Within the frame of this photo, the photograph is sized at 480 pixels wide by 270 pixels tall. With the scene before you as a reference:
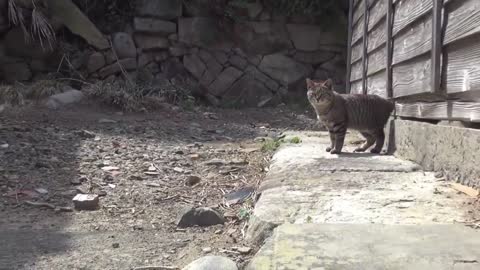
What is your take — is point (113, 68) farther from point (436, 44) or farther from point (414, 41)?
point (436, 44)

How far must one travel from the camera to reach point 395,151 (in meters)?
4.11

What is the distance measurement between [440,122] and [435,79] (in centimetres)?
28

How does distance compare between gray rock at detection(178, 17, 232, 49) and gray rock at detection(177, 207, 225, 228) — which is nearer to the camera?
gray rock at detection(177, 207, 225, 228)

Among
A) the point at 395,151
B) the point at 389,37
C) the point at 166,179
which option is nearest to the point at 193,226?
the point at 166,179

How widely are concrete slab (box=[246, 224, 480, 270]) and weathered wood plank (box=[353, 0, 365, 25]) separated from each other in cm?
507

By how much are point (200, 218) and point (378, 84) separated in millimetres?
2833

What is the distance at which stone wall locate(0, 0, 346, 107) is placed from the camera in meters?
9.46

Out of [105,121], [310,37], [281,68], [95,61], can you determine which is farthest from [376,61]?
[95,61]

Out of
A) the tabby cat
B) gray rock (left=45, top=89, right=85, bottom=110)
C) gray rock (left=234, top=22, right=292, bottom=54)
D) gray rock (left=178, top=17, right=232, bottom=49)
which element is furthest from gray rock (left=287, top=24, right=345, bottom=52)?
the tabby cat

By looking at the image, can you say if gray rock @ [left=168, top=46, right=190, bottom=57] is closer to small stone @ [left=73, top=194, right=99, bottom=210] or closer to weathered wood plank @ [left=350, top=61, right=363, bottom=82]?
weathered wood plank @ [left=350, top=61, right=363, bottom=82]

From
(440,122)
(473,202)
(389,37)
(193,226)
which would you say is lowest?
(193,226)

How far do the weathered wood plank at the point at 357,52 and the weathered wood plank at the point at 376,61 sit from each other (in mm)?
909

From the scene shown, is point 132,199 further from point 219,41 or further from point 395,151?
point 219,41

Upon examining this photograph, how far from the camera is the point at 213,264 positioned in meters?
2.02
